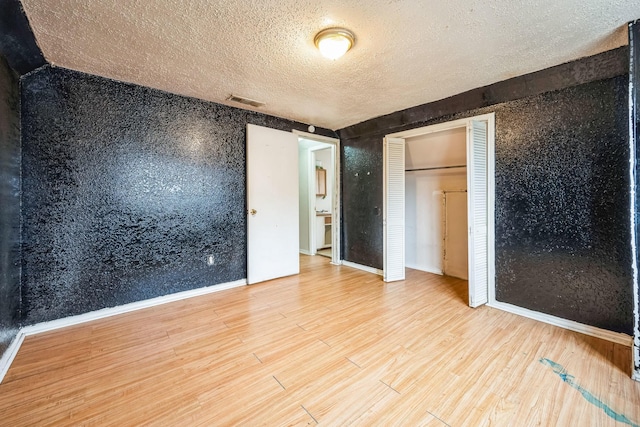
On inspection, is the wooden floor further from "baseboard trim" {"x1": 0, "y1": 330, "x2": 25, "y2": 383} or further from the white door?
the white door

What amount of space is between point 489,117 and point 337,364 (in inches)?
112

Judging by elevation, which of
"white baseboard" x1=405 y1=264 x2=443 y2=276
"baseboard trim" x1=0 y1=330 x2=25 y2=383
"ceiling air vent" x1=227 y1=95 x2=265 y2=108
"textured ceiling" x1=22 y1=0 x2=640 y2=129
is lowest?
"baseboard trim" x1=0 y1=330 x2=25 y2=383

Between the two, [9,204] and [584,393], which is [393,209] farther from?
[9,204]

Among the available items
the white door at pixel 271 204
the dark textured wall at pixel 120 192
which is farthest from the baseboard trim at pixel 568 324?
the dark textured wall at pixel 120 192

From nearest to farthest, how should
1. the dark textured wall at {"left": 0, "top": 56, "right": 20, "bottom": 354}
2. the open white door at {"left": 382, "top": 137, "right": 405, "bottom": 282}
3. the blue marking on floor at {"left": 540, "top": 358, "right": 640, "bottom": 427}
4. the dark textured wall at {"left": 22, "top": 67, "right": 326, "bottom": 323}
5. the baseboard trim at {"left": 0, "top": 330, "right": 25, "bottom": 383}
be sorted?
the blue marking on floor at {"left": 540, "top": 358, "right": 640, "bottom": 427} < the baseboard trim at {"left": 0, "top": 330, "right": 25, "bottom": 383} < the dark textured wall at {"left": 0, "top": 56, "right": 20, "bottom": 354} < the dark textured wall at {"left": 22, "top": 67, "right": 326, "bottom": 323} < the open white door at {"left": 382, "top": 137, "right": 405, "bottom": 282}

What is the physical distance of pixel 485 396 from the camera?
1.56m

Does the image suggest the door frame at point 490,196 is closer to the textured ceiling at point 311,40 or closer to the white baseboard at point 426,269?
the textured ceiling at point 311,40

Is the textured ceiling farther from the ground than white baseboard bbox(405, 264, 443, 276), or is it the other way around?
the textured ceiling

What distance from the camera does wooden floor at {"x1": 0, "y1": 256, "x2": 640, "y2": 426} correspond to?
1435 millimetres

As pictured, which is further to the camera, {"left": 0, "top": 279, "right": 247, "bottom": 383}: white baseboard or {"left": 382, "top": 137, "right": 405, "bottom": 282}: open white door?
{"left": 382, "top": 137, "right": 405, "bottom": 282}: open white door

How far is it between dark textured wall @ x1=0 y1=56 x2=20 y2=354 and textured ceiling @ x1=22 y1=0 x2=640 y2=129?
44cm

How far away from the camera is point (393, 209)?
3.71 metres

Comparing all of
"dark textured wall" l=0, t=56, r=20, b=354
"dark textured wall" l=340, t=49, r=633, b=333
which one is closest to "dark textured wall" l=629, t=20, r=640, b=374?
"dark textured wall" l=340, t=49, r=633, b=333

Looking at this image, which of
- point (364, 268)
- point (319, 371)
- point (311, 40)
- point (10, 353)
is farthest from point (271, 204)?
point (10, 353)
